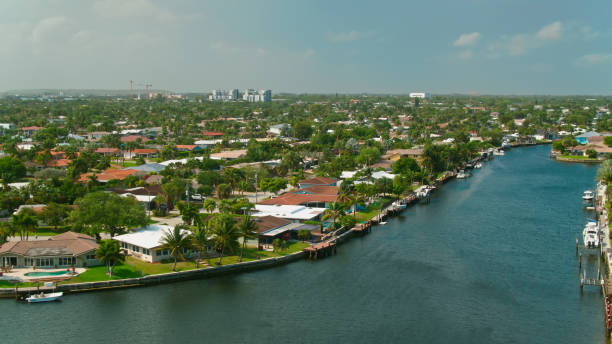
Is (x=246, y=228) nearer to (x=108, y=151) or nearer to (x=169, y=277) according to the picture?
(x=169, y=277)

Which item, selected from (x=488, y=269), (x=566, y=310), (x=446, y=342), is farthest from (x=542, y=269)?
(x=446, y=342)

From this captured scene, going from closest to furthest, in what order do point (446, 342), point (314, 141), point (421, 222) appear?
point (446, 342)
point (421, 222)
point (314, 141)

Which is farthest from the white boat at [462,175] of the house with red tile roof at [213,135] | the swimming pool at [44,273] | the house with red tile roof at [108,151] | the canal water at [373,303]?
the swimming pool at [44,273]

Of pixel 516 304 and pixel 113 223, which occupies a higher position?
pixel 113 223

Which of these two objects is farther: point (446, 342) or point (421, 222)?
point (421, 222)

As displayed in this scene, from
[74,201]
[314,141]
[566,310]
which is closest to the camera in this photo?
[566,310]

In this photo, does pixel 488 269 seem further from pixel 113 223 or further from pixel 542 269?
pixel 113 223

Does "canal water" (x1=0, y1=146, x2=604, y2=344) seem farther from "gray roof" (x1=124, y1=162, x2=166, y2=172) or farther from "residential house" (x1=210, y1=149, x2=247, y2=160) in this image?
"residential house" (x1=210, y1=149, x2=247, y2=160)

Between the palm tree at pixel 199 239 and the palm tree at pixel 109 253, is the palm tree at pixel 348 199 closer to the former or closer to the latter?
the palm tree at pixel 199 239
